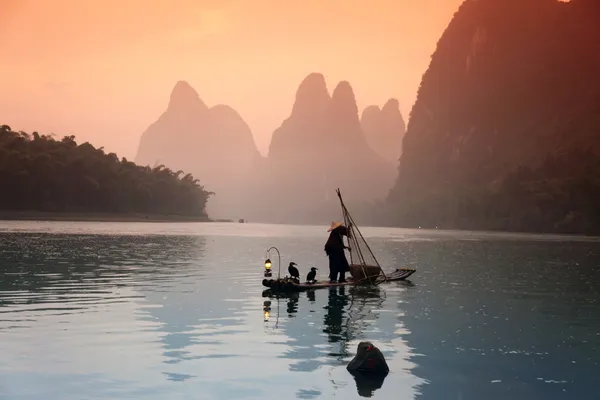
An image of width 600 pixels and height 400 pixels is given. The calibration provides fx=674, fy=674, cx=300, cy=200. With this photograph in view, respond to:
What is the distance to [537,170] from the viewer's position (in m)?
190

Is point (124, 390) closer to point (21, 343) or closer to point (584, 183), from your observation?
point (21, 343)

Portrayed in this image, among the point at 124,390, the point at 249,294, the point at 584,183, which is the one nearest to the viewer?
the point at 124,390

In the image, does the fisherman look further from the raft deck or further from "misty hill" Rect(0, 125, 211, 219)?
"misty hill" Rect(0, 125, 211, 219)

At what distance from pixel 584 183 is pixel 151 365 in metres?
156

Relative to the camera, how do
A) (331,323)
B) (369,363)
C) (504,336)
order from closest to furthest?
(369,363), (504,336), (331,323)

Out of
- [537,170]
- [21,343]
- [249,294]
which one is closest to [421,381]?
[21,343]

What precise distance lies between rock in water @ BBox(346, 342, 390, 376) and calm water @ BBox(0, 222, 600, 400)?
259 millimetres

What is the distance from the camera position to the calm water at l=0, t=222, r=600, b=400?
14438mm

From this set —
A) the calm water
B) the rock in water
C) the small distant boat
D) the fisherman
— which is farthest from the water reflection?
the fisherman

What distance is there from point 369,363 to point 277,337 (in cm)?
527

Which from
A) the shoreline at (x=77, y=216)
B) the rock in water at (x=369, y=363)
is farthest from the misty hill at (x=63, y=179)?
the rock in water at (x=369, y=363)

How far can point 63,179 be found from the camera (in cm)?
14175

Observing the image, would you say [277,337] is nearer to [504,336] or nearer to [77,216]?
[504,336]

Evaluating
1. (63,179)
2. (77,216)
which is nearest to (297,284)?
(63,179)
